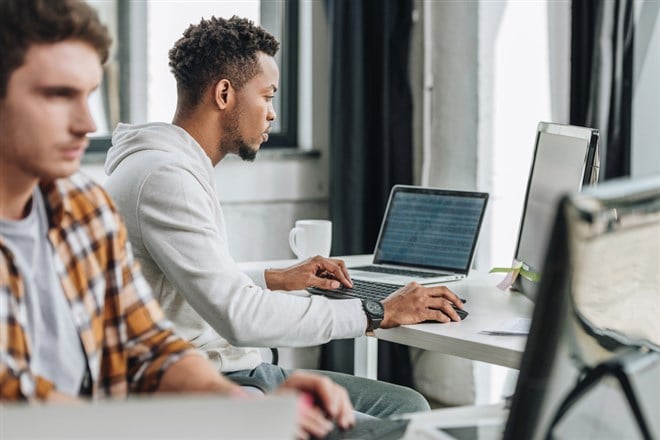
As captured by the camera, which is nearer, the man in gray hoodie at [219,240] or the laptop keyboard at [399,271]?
the man in gray hoodie at [219,240]

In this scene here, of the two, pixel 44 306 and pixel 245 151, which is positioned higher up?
pixel 245 151

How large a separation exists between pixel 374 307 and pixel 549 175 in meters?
0.56

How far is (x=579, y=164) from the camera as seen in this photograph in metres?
2.09

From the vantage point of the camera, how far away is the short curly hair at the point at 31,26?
118 cm

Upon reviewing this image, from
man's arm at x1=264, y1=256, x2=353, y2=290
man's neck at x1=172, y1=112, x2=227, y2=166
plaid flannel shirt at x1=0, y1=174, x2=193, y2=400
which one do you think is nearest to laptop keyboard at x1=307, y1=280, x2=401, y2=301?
man's arm at x1=264, y1=256, x2=353, y2=290

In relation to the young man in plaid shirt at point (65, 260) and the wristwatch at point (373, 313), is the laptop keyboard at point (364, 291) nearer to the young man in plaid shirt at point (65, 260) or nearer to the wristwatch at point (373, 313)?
the wristwatch at point (373, 313)

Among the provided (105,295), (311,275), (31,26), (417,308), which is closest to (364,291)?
(311,275)

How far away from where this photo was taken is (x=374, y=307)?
1.97 meters

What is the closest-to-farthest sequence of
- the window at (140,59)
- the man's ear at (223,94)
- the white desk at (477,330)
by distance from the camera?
the white desk at (477,330) < the man's ear at (223,94) < the window at (140,59)

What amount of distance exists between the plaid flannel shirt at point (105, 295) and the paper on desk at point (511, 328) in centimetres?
72

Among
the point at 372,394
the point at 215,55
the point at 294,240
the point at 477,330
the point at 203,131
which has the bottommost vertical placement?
the point at 372,394

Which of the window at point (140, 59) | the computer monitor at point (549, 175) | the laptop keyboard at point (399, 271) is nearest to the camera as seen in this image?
the computer monitor at point (549, 175)

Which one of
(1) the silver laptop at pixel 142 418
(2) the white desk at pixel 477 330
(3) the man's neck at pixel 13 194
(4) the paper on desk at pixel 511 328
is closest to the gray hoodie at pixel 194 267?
(2) the white desk at pixel 477 330

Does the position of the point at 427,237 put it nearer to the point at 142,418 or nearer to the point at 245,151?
the point at 245,151
